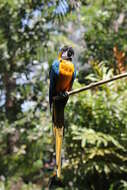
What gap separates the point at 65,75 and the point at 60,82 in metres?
0.06

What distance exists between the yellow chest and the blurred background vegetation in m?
0.95

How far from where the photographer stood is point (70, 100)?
9.66 ft

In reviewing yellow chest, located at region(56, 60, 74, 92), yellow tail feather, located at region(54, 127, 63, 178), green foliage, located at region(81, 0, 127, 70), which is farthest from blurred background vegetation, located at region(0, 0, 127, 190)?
yellow tail feather, located at region(54, 127, 63, 178)

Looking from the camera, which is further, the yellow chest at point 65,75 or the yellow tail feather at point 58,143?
the yellow chest at point 65,75

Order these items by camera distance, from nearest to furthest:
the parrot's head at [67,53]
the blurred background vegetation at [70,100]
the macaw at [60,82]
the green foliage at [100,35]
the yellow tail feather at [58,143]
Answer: the yellow tail feather at [58,143] → the macaw at [60,82] → the parrot's head at [67,53] → the blurred background vegetation at [70,100] → the green foliage at [100,35]

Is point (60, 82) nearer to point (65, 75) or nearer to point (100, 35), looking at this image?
point (65, 75)

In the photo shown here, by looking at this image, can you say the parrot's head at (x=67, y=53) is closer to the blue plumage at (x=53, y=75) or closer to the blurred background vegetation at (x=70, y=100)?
the blue plumage at (x=53, y=75)

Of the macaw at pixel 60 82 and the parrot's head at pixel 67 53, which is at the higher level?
the parrot's head at pixel 67 53

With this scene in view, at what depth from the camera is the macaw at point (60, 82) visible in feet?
5.33

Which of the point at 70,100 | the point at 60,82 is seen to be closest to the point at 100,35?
the point at 70,100

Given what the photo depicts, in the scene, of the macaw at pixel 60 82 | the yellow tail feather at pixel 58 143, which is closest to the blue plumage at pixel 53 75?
the macaw at pixel 60 82

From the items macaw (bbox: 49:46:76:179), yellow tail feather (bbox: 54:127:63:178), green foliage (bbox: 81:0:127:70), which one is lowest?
yellow tail feather (bbox: 54:127:63:178)

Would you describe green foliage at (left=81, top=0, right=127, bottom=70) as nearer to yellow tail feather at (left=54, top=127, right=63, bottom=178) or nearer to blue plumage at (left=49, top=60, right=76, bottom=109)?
blue plumage at (left=49, top=60, right=76, bottom=109)

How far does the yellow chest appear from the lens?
5.85ft
